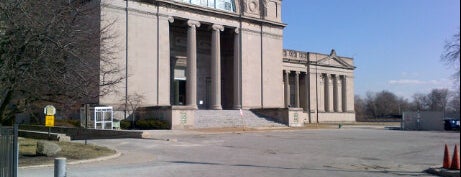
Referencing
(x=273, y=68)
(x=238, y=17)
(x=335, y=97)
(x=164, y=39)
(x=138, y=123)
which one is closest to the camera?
(x=138, y=123)

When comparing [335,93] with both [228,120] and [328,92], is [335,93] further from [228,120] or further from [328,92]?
[228,120]

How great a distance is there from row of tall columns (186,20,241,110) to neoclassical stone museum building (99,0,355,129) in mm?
116

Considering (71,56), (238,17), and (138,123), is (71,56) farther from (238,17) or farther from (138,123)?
(238,17)

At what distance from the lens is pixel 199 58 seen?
6806 cm

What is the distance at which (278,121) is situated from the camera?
198 feet

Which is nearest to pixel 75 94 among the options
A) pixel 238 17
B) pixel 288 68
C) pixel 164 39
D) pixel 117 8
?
pixel 117 8

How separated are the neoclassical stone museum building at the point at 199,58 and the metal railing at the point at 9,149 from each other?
115ft

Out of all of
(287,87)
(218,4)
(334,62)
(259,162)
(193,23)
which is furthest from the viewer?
(334,62)

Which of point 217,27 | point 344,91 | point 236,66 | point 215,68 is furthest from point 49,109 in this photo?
point 344,91

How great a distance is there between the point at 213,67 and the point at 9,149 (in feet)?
172

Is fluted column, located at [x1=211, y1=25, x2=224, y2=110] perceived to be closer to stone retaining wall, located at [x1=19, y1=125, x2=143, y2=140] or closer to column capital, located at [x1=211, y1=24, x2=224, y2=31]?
column capital, located at [x1=211, y1=24, x2=224, y2=31]

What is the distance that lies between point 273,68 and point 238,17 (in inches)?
382

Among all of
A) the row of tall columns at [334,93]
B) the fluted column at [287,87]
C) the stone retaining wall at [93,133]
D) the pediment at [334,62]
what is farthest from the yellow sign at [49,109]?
the row of tall columns at [334,93]

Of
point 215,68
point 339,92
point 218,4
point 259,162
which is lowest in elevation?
point 259,162
